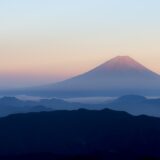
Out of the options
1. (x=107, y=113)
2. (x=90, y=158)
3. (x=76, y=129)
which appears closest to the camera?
(x=90, y=158)

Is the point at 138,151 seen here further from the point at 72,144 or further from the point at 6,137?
the point at 6,137

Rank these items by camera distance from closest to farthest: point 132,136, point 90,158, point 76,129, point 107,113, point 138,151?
point 90,158 < point 138,151 < point 132,136 < point 76,129 < point 107,113

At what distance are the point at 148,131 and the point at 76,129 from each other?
18.5m

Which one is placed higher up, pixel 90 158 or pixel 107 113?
pixel 107 113

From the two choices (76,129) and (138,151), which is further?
(76,129)

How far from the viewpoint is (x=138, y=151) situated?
116 meters

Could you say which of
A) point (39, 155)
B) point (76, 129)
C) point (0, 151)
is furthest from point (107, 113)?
point (39, 155)

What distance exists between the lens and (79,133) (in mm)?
131125

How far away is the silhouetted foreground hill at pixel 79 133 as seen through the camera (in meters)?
118

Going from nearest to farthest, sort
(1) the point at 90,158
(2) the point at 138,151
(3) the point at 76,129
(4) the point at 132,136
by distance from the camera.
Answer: (1) the point at 90,158 → (2) the point at 138,151 → (4) the point at 132,136 → (3) the point at 76,129

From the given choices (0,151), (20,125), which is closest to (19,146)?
(0,151)

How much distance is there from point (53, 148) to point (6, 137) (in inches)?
485

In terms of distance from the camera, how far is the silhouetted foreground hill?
388 ft

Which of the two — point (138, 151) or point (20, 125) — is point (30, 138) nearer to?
point (20, 125)
